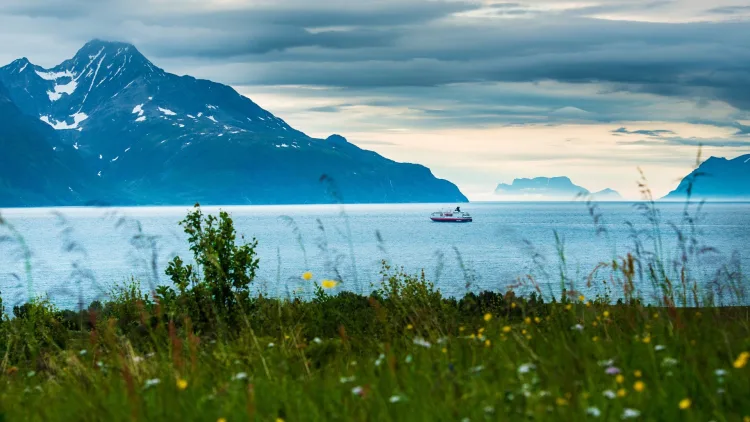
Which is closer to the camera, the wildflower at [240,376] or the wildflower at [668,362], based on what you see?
the wildflower at [668,362]

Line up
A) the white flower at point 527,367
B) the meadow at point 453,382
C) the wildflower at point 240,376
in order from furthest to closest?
the wildflower at point 240,376
the white flower at point 527,367
the meadow at point 453,382

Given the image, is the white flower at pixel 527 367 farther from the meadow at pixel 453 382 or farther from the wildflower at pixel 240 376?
the wildflower at pixel 240 376

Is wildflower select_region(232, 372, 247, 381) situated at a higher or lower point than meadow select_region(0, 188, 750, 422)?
higher

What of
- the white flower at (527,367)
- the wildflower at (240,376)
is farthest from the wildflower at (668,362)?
the wildflower at (240,376)

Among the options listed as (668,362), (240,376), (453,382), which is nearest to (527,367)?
(453,382)

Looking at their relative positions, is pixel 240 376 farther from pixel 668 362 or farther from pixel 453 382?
pixel 668 362

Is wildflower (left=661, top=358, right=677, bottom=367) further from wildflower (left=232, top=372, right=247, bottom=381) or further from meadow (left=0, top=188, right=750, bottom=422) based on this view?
wildflower (left=232, top=372, right=247, bottom=381)

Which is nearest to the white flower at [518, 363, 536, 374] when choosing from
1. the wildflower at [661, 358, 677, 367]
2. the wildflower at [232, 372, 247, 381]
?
the wildflower at [661, 358, 677, 367]

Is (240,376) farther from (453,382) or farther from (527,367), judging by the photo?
(527,367)

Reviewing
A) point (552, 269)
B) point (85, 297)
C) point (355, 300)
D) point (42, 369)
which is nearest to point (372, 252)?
point (552, 269)

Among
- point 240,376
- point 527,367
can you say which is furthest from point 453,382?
point 240,376

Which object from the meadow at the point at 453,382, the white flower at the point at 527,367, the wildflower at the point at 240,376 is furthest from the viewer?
the wildflower at the point at 240,376

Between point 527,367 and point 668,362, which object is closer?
point 527,367

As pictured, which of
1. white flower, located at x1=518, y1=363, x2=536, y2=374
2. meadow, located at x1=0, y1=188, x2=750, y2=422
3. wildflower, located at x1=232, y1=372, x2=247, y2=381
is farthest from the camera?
wildflower, located at x1=232, y1=372, x2=247, y2=381
